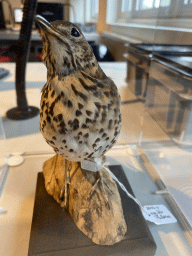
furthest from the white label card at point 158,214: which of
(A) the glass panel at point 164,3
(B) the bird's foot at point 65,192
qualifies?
(A) the glass panel at point 164,3

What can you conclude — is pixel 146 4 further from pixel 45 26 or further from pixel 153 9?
pixel 45 26

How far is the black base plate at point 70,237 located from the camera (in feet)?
1.89

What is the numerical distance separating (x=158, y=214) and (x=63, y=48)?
632mm

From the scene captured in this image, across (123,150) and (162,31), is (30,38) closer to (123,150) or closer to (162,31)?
(162,31)

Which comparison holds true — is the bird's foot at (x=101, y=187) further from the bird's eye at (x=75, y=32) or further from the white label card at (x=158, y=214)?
the bird's eye at (x=75, y=32)

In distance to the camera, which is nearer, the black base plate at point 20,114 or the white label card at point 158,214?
the white label card at point 158,214

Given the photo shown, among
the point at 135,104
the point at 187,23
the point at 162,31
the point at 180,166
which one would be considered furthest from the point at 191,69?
the point at 135,104

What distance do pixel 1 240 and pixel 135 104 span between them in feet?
3.79

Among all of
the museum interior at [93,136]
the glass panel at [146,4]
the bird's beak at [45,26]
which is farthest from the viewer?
the glass panel at [146,4]

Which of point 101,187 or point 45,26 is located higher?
point 45,26

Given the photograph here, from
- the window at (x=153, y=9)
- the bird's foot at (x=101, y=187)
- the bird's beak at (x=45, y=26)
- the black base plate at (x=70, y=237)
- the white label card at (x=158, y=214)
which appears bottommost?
the white label card at (x=158, y=214)

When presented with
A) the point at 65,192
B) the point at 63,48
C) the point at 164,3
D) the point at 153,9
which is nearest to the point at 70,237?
the point at 65,192

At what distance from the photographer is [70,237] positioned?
0.61m

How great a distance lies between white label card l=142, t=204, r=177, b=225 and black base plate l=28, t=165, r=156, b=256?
2.5 inches
